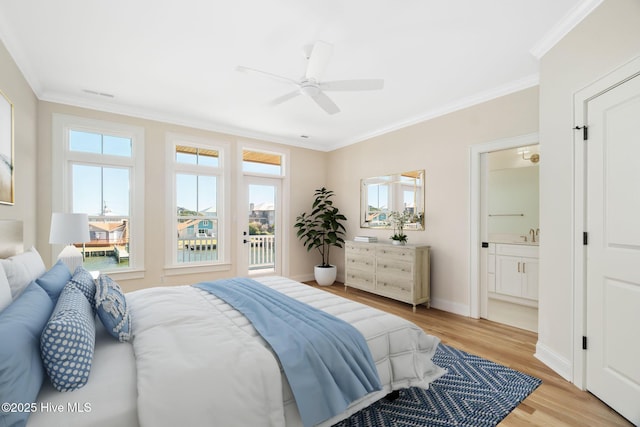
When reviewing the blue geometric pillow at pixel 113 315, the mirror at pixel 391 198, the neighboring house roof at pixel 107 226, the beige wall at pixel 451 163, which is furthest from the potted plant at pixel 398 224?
the neighboring house roof at pixel 107 226

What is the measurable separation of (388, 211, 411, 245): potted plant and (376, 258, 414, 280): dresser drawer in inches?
12.4

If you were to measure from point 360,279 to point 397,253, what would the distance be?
894 millimetres

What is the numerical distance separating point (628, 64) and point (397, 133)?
2947 millimetres

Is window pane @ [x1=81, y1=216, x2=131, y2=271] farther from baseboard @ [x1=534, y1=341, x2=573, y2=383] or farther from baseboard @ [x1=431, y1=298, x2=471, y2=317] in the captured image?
baseboard @ [x1=534, y1=341, x2=573, y2=383]

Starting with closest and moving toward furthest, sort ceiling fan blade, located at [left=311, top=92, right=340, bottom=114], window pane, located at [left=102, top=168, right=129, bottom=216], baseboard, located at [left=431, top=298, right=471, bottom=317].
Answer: ceiling fan blade, located at [left=311, top=92, right=340, bottom=114] < baseboard, located at [left=431, top=298, right=471, bottom=317] < window pane, located at [left=102, top=168, right=129, bottom=216]

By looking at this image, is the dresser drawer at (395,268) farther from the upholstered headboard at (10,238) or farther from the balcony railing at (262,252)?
the upholstered headboard at (10,238)

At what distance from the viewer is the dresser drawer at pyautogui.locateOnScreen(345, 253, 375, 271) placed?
14.7 feet

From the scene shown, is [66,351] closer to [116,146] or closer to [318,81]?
[318,81]

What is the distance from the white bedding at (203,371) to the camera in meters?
1.10

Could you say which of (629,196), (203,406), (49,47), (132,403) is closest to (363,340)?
(203,406)

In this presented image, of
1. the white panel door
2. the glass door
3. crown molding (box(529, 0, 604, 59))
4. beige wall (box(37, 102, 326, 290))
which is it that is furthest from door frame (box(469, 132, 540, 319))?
the glass door

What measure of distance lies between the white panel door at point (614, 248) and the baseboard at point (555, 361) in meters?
0.17

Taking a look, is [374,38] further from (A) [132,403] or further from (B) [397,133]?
(A) [132,403]

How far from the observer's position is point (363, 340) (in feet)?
5.56
